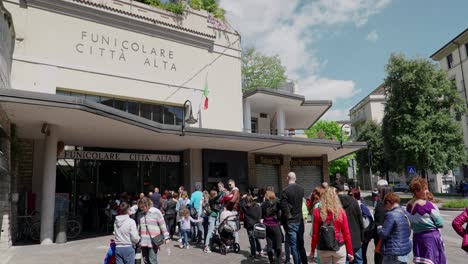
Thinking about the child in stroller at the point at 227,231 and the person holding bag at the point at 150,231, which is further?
the child in stroller at the point at 227,231

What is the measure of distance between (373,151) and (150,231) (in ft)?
127

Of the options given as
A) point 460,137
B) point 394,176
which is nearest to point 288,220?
point 460,137

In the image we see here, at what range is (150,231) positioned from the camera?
6242 mm

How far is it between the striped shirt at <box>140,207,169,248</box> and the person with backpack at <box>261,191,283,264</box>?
98.4 inches

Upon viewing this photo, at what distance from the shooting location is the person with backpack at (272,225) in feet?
25.6

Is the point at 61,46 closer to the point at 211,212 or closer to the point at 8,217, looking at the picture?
the point at 8,217

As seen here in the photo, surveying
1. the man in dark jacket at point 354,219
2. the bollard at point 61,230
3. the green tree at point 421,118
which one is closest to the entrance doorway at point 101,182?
the bollard at point 61,230

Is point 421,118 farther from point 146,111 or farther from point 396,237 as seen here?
point 396,237

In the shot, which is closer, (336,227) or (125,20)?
(336,227)

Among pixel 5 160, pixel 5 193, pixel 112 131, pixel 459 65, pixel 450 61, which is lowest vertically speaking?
pixel 5 193

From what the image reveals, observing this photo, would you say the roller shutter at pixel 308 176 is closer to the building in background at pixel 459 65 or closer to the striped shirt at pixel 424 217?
the striped shirt at pixel 424 217

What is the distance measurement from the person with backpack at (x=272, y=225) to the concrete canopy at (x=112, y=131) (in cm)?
522

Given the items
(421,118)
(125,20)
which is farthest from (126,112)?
(421,118)

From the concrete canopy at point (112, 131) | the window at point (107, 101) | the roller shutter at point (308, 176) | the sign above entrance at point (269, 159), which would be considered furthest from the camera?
the roller shutter at point (308, 176)
